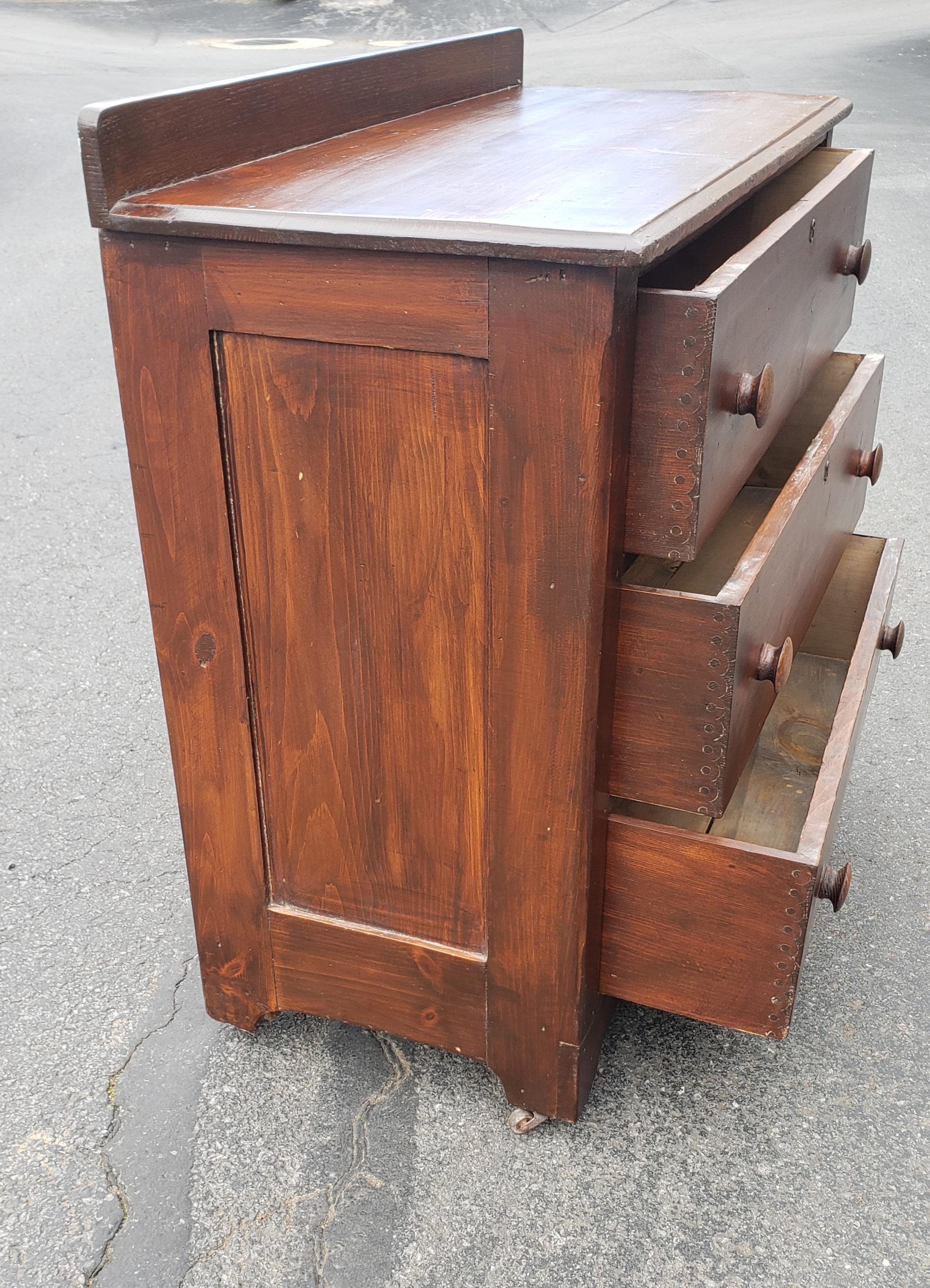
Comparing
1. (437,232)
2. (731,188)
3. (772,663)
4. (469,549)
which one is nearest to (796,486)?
(772,663)

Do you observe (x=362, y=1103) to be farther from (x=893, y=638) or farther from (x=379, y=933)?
(x=893, y=638)

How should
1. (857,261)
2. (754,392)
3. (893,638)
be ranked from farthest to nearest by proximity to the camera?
(893,638) < (857,261) < (754,392)

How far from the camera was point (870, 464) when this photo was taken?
5.82 feet

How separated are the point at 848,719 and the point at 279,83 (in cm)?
99

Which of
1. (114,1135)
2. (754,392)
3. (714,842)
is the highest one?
(754,392)

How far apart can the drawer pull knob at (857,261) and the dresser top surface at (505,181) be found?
0.57ft

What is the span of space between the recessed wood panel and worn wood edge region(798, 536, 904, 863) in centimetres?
35

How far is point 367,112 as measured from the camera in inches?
59.0

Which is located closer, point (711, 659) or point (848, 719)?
point (711, 659)

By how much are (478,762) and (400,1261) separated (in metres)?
0.53

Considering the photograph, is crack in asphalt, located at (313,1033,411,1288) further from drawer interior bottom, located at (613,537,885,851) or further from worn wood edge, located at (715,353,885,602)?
worn wood edge, located at (715,353,885,602)

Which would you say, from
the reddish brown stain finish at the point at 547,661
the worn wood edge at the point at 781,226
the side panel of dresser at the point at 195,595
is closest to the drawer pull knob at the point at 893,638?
the worn wood edge at the point at 781,226

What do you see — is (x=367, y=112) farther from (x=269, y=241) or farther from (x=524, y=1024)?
(x=524, y=1024)

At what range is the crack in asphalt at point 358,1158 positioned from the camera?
123 cm
